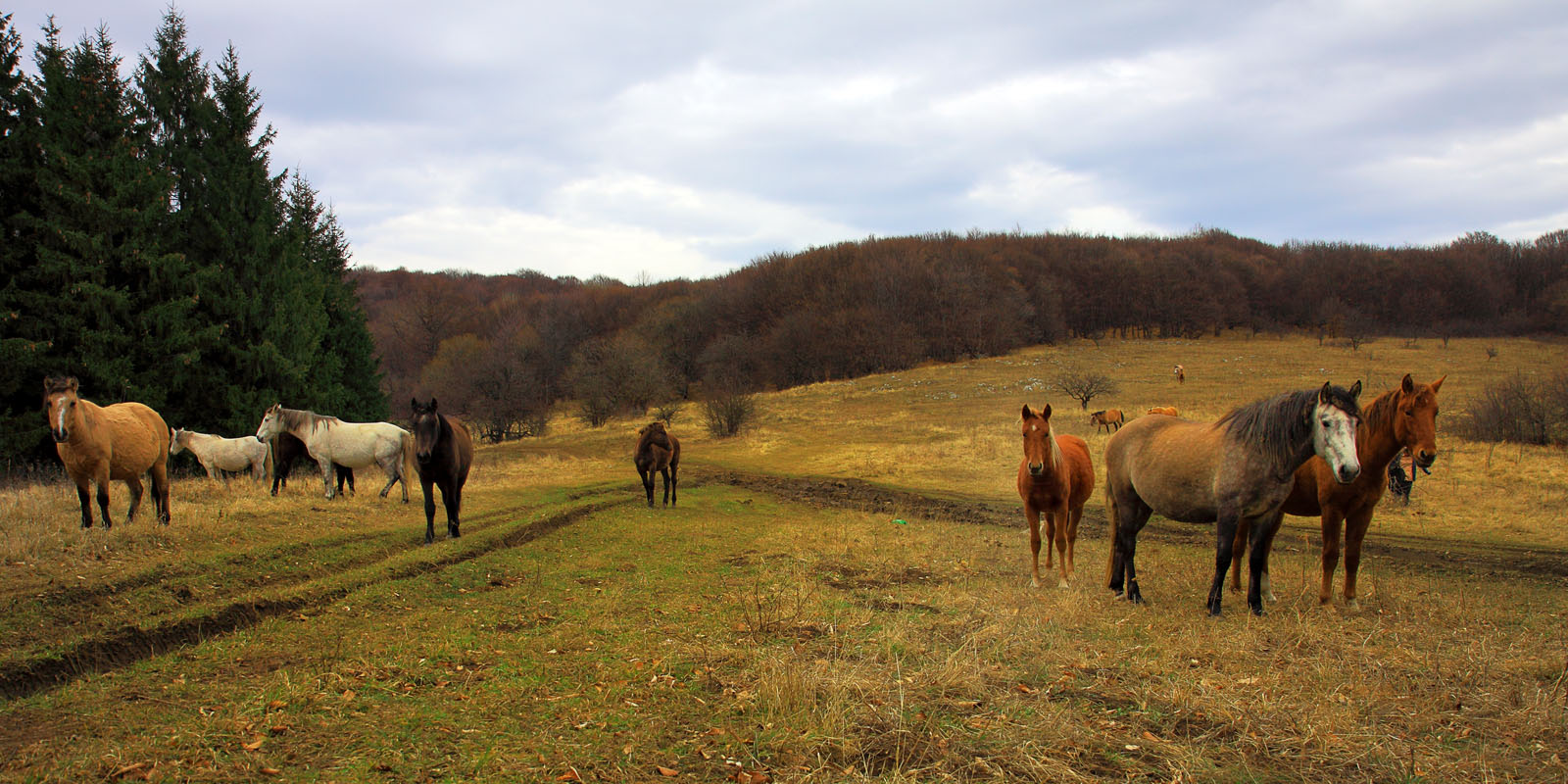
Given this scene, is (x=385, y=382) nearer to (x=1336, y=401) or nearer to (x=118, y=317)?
(x=118, y=317)

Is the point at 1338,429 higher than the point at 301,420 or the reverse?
the reverse

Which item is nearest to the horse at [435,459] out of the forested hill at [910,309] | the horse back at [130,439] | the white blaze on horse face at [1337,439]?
the horse back at [130,439]

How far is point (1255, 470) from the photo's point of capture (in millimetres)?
6719

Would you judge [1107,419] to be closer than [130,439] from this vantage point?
No

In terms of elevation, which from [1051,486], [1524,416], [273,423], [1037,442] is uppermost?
[273,423]

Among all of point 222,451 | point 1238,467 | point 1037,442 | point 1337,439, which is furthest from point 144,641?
point 222,451

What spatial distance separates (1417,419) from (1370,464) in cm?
57

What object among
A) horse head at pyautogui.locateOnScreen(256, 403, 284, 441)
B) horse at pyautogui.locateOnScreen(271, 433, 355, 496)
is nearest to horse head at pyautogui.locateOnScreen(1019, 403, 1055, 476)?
horse at pyautogui.locateOnScreen(271, 433, 355, 496)

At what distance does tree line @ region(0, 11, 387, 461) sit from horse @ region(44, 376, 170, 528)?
417 inches

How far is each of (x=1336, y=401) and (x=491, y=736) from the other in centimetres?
703

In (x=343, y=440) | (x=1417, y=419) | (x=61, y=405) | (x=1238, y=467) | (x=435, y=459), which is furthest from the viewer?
(x=343, y=440)

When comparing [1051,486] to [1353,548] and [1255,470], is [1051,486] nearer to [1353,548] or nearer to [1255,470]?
[1255,470]

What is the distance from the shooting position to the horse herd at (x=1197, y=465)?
21.8 feet

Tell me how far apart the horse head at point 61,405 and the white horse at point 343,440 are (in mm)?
5239
